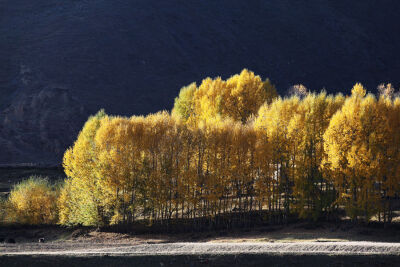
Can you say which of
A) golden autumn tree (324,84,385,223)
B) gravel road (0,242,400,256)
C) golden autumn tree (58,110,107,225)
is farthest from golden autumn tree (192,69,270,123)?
gravel road (0,242,400,256)

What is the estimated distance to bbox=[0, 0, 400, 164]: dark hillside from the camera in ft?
428

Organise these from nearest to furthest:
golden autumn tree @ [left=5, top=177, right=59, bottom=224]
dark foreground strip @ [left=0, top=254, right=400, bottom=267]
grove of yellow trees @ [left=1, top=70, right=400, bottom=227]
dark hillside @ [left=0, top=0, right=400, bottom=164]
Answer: dark foreground strip @ [left=0, top=254, right=400, bottom=267]
grove of yellow trees @ [left=1, top=70, right=400, bottom=227]
golden autumn tree @ [left=5, top=177, right=59, bottom=224]
dark hillside @ [left=0, top=0, right=400, bottom=164]

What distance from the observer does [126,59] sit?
161 metres

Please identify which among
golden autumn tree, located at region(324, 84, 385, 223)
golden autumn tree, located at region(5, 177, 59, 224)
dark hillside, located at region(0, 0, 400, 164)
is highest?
dark hillside, located at region(0, 0, 400, 164)

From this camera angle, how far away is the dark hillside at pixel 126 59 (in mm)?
130500

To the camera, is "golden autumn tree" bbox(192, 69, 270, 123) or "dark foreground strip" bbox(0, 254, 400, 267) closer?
"dark foreground strip" bbox(0, 254, 400, 267)

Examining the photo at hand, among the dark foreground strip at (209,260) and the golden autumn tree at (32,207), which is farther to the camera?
the golden autumn tree at (32,207)

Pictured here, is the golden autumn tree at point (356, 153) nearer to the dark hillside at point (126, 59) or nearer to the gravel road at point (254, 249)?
the gravel road at point (254, 249)

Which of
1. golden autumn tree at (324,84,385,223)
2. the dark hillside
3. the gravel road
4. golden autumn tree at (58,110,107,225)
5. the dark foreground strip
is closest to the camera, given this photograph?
the dark foreground strip

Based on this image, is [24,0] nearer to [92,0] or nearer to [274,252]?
[92,0]

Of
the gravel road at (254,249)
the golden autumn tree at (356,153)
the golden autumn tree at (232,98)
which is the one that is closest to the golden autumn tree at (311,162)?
the golden autumn tree at (356,153)

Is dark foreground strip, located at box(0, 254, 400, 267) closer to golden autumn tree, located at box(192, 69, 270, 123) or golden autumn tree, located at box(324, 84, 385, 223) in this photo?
golden autumn tree, located at box(324, 84, 385, 223)

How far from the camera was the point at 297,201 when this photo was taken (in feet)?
194

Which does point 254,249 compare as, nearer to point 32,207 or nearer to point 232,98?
point 32,207
